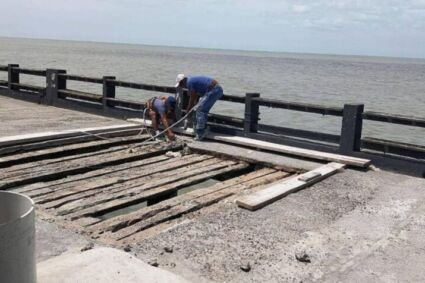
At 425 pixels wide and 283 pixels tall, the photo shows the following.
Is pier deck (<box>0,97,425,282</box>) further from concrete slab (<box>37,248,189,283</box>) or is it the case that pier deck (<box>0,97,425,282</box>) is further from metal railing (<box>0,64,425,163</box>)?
metal railing (<box>0,64,425,163</box>)

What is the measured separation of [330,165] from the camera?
8062 millimetres

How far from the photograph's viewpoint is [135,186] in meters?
7.12

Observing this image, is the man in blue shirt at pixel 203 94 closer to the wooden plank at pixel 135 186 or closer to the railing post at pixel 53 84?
the wooden plank at pixel 135 186

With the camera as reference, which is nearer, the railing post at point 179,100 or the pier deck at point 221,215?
the pier deck at point 221,215

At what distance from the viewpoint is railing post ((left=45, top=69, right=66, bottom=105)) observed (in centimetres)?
1376

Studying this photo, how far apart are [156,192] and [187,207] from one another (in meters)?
0.85

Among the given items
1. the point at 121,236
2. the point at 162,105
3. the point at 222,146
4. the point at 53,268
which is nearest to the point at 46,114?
the point at 162,105

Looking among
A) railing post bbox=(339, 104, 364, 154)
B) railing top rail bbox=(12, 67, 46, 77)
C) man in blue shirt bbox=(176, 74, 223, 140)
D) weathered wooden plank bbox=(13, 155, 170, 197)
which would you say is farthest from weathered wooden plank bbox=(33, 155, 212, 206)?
railing top rail bbox=(12, 67, 46, 77)

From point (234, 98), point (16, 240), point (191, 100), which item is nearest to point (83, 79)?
point (191, 100)

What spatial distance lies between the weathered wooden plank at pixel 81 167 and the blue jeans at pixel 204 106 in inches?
26.7

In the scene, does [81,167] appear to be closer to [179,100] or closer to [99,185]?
[99,185]

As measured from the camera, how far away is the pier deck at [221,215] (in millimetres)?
4594

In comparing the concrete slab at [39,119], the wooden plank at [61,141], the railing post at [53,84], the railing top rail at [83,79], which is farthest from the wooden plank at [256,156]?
the railing post at [53,84]

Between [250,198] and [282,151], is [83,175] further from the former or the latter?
[282,151]
